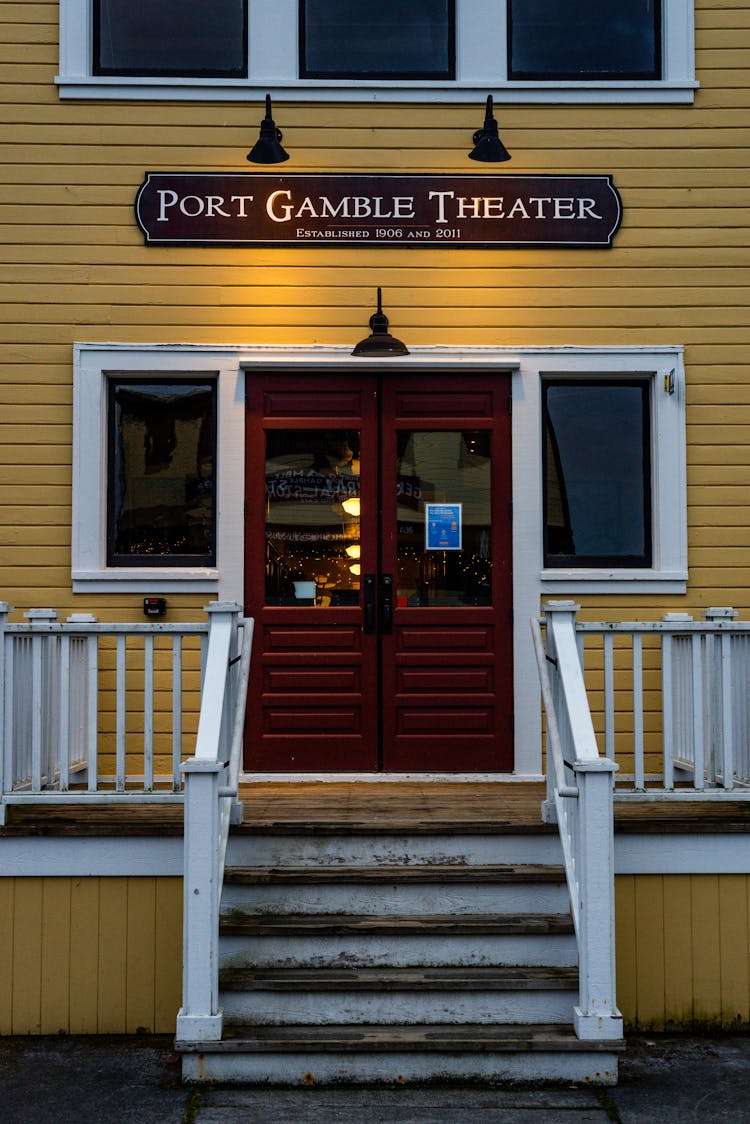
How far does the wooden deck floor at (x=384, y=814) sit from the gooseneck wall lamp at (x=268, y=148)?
3453 millimetres

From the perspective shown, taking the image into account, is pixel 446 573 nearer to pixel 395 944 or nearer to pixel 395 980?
pixel 395 944

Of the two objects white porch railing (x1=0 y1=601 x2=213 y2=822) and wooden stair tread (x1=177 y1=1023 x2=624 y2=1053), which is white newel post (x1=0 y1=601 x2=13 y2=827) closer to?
white porch railing (x1=0 y1=601 x2=213 y2=822)

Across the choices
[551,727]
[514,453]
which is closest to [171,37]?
[514,453]

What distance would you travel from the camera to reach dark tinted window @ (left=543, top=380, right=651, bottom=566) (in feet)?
23.0

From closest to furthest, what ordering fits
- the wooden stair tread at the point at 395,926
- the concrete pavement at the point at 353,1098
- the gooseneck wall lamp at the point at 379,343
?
the concrete pavement at the point at 353,1098 → the wooden stair tread at the point at 395,926 → the gooseneck wall lamp at the point at 379,343

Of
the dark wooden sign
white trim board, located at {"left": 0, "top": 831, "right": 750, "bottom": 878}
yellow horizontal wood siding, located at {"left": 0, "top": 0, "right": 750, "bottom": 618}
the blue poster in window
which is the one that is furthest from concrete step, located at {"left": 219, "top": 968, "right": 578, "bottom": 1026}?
the dark wooden sign

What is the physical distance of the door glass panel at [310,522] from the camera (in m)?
6.97

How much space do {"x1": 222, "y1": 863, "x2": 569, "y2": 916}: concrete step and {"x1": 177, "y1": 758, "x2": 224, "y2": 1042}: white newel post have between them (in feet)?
1.53

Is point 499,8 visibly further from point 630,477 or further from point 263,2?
point 630,477

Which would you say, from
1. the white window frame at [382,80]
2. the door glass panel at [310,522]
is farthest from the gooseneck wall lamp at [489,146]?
the door glass panel at [310,522]

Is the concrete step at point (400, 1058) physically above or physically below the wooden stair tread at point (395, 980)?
below

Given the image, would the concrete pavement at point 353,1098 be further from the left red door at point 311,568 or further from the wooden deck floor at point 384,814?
the left red door at point 311,568

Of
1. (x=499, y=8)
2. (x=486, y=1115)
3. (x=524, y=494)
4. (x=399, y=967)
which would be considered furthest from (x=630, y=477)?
(x=486, y=1115)

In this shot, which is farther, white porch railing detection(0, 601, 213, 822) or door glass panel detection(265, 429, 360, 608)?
door glass panel detection(265, 429, 360, 608)
